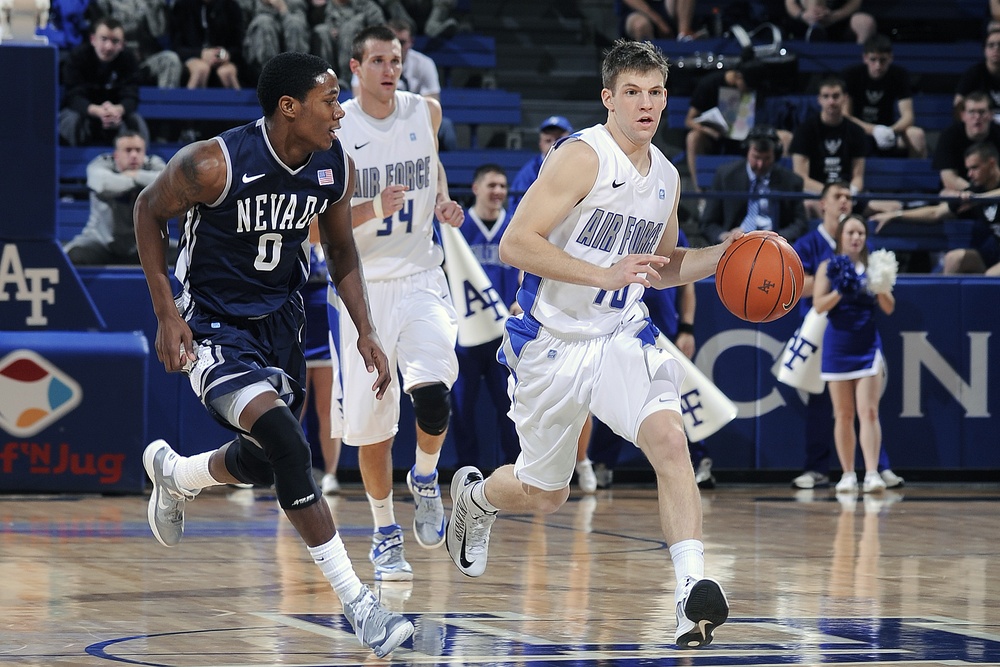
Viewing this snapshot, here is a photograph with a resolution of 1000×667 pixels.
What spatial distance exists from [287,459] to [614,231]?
59.0 inches

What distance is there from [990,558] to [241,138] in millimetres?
4524

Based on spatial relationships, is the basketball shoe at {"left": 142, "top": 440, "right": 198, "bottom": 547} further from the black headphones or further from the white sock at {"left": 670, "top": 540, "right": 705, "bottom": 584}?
the black headphones

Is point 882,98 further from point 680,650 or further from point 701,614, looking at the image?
point 701,614

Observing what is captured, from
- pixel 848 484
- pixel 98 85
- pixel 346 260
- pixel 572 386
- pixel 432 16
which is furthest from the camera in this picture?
pixel 432 16

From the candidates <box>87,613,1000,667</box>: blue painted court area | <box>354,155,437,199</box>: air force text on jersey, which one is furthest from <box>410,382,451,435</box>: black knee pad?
<box>87,613,1000,667</box>: blue painted court area

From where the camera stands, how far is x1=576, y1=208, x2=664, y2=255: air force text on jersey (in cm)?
558

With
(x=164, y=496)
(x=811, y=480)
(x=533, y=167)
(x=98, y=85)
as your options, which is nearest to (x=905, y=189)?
(x=811, y=480)

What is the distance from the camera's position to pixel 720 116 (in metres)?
14.2

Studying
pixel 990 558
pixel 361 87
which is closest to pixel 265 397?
pixel 361 87

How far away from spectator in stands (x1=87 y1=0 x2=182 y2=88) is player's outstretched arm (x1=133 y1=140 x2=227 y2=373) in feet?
28.6

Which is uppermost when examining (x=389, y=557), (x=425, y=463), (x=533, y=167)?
(x=533, y=167)

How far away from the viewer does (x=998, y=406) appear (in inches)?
464

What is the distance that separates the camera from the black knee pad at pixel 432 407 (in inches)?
282

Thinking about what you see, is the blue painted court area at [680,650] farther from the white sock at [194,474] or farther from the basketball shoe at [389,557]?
the basketball shoe at [389,557]
